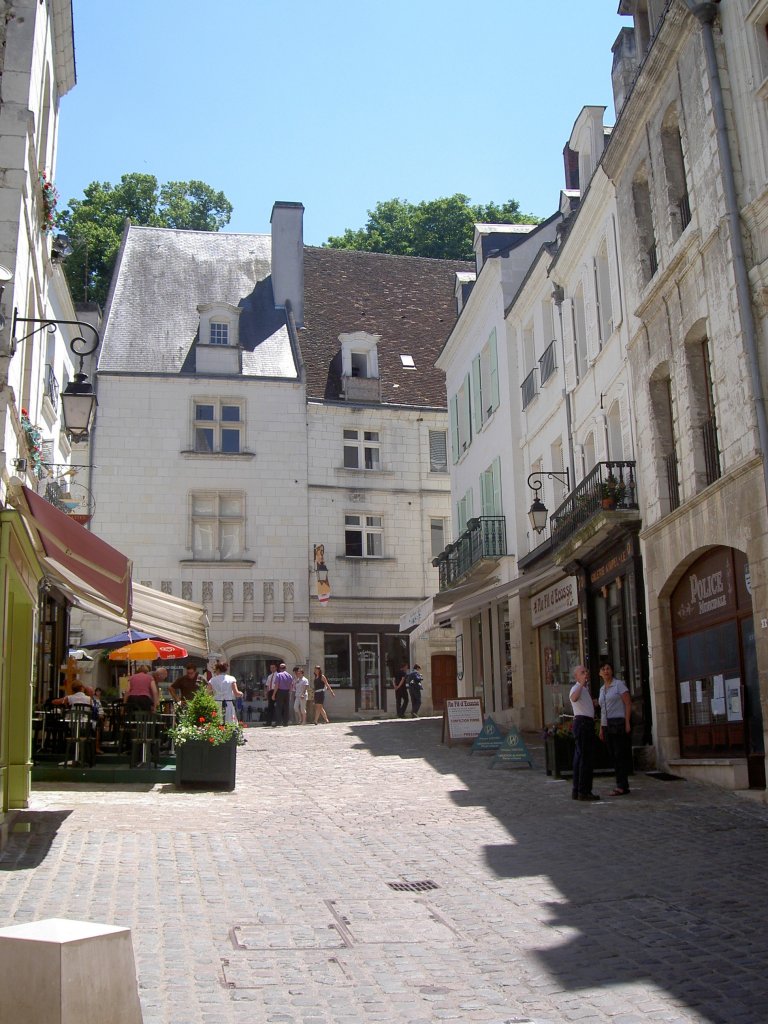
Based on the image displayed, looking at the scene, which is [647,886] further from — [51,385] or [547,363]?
[547,363]

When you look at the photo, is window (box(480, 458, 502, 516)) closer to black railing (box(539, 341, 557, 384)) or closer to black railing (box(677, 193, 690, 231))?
black railing (box(539, 341, 557, 384))

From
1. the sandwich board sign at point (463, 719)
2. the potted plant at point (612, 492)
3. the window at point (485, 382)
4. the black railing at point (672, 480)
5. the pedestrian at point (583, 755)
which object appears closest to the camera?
the pedestrian at point (583, 755)

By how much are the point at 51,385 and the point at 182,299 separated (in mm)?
19004

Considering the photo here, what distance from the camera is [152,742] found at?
1456 cm

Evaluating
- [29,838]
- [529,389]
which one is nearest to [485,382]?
[529,389]

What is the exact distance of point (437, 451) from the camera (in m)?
35.3

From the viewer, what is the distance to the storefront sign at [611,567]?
660 inches

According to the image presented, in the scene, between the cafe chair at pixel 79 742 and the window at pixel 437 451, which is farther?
the window at pixel 437 451

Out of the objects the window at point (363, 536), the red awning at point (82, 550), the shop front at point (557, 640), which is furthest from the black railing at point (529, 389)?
the red awning at point (82, 550)

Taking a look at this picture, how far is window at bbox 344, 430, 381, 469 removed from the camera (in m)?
34.3

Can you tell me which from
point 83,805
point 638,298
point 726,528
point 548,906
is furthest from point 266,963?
point 638,298

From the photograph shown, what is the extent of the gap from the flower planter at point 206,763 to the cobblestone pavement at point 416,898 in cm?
34

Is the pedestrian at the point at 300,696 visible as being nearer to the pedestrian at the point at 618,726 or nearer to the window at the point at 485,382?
the window at the point at 485,382

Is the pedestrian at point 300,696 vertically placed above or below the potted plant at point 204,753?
above
